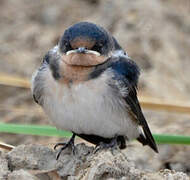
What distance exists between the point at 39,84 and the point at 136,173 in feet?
3.04

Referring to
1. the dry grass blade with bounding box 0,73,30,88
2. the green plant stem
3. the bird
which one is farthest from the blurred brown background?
the bird

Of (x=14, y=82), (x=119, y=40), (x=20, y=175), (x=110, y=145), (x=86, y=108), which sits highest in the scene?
(x=119, y=40)

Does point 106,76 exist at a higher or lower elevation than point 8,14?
lower

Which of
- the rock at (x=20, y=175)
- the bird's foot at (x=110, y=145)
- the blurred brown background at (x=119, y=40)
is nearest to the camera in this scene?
the rock at (x=20, y=175)

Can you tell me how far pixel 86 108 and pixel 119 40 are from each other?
2.33m

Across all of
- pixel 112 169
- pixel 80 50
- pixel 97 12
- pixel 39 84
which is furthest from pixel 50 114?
pixel 97 12

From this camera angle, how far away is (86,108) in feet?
11.8

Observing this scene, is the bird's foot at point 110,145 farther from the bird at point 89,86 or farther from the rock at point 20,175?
the rock at point 20,175

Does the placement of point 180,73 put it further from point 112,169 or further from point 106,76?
point 112,169

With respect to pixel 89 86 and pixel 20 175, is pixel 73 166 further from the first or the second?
pixel 89 86

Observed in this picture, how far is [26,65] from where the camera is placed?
581 cm

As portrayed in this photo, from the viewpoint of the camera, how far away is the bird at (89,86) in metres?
3.58

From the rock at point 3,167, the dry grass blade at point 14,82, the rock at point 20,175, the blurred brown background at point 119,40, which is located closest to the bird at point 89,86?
the rock at point 3,167

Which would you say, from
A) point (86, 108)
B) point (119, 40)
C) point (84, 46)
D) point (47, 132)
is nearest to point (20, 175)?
point (86, 108)
